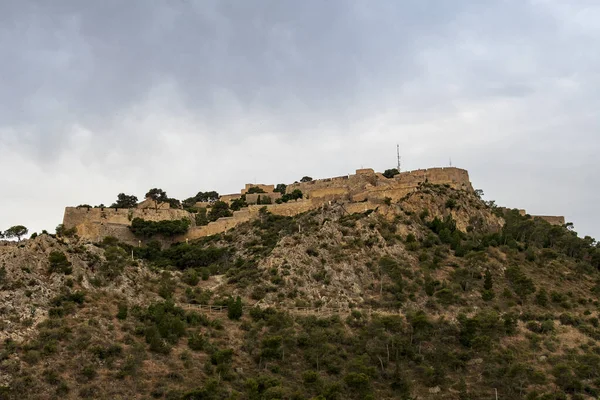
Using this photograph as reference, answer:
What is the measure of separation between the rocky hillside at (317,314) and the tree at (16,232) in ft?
25.2

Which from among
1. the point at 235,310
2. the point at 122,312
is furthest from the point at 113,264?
the point at 235,310

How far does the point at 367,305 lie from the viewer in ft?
159

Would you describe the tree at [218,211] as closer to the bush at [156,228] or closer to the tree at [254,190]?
the tree at [254,190]

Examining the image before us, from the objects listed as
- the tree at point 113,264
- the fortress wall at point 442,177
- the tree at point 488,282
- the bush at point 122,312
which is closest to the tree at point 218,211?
the fortress wall at point 442,177

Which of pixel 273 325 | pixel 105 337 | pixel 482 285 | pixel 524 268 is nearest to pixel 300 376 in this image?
pixel 273 325

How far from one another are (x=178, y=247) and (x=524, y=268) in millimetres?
27275

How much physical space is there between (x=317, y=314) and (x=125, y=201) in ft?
104

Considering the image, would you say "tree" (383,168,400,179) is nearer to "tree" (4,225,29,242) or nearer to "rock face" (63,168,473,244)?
"rock face" (63,168,473,244)

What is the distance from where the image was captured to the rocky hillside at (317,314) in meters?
36.1

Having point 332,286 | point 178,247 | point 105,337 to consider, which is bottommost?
point 105,337

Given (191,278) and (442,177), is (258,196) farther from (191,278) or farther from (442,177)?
(191,278)

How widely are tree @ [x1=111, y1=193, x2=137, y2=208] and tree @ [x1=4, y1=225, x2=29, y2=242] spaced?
37.4 feet

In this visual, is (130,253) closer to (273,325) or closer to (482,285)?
(273,325)

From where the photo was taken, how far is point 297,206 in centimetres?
6619
